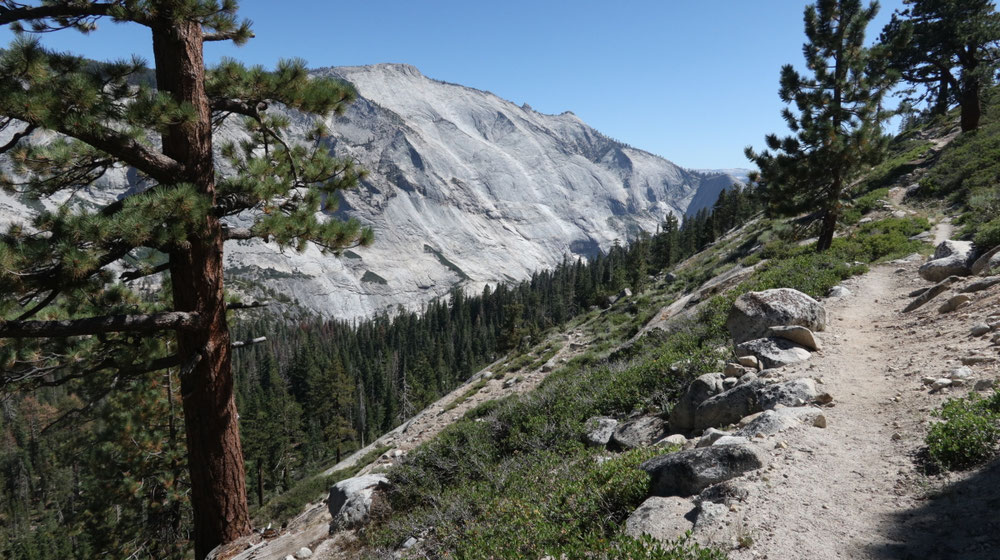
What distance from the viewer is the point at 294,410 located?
1914 inches

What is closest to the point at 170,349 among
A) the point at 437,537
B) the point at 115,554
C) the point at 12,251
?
the point at 12,251

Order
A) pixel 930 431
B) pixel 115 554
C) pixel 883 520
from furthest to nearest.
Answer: pixel 115 554
pixel 930 431
pixel 883 520

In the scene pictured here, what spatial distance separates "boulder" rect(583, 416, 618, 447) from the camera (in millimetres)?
6703

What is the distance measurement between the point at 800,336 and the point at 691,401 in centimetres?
259

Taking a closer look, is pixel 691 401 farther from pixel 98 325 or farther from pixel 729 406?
pixel 98 325

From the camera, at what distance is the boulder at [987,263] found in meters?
7.81

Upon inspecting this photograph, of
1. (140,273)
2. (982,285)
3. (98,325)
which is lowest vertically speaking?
(982,285)

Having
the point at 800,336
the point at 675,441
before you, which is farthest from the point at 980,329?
the point at 675,441

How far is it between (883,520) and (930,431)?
1.38m

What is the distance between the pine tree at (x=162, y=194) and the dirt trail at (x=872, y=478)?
17.2 feet

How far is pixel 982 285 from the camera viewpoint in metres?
7.33

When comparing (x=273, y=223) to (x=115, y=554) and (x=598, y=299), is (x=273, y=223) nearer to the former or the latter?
(x=115, y=554)

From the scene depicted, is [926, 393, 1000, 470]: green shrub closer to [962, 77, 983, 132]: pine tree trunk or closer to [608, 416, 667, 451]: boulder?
[608, 416, 667, 451]: boulder

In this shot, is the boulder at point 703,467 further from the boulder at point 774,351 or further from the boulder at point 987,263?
the boulder at point 987,263
